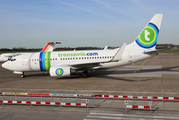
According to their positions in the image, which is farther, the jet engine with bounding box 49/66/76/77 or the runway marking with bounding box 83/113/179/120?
the jet engine with bounding box 49/66/76/77

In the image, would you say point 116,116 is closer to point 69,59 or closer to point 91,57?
point 91,57

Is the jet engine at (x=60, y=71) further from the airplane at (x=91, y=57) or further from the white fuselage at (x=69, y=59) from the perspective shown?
the white fuselage at (x=69, y=59)

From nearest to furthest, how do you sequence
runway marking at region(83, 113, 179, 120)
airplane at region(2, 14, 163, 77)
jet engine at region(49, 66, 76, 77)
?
runway marking at region(83, 113, 179, 120), jet engine at region(49, 66, 76, 77), airplane at region(2, 14, 163, 77)

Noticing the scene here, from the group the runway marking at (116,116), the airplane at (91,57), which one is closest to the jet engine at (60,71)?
the airplane at (91,57)

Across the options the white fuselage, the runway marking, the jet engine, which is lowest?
the runway marking

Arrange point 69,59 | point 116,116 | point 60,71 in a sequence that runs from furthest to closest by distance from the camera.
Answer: point 69,59, point 60,71, point 116,116

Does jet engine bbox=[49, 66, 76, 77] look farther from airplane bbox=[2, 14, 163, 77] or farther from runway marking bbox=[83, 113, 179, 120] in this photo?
runway marking bbox=[83, 113, 179, 120]

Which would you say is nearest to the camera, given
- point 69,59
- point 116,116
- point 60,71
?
point 116,116

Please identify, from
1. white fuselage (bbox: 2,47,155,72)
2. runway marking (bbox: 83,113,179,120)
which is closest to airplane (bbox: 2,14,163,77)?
white fuselage (bbox: 2,47,155,72)

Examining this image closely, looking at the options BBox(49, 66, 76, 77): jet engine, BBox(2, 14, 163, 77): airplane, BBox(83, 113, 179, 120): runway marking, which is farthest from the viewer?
BBox(2, 14, 163, 77): airplane

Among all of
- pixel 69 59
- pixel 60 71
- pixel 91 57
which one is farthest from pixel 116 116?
pixel 69 59

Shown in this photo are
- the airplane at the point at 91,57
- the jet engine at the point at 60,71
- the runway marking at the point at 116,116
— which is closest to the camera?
the runway marking at the point at 116,116

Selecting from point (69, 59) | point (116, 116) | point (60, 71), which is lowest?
point (116, 116)

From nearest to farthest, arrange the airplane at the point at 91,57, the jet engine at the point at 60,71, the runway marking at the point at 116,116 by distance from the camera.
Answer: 1. the runway marking at the point at 116,116
2. the jet engine at the point at 60,71
3. the airplane at the point at 91,57
